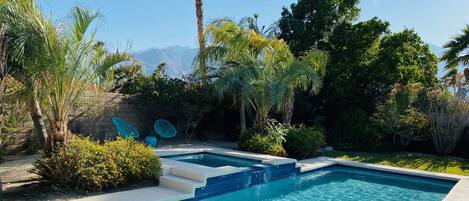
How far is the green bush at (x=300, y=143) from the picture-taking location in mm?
13375

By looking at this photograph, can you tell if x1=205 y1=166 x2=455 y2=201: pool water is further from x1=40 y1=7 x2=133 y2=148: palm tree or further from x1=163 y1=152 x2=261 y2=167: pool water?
x1=40 y1=7 x2=133 y2=148: palm tree

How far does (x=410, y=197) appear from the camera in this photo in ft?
30.9

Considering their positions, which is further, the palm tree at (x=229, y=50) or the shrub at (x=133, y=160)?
the palm tree at (x=229, y=50)

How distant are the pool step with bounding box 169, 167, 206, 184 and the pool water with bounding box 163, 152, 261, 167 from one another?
3.08m

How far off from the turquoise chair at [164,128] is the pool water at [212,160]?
109 inches

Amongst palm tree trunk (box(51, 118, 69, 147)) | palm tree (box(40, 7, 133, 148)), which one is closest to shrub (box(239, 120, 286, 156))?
palm tree (box(40, 7, 133, 148))

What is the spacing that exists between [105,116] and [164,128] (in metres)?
2.43

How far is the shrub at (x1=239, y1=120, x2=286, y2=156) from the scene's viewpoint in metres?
13.0

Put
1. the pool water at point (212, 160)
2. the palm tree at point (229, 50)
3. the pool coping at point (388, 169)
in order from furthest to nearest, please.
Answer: the palm tree at point (229, 50) < the pool water at point (212, 160) < the pool coping at point (388, 169)

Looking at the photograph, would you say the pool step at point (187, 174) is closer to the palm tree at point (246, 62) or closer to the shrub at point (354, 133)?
the palm tree at point (246, 62)

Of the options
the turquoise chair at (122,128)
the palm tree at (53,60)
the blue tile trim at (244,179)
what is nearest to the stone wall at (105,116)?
the turquoise chair at (122,128)

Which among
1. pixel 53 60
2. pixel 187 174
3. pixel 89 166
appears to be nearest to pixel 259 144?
pixel 187 174

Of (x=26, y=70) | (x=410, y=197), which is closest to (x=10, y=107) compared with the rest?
(x=26, y=70)

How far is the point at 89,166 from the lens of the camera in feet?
24.5
